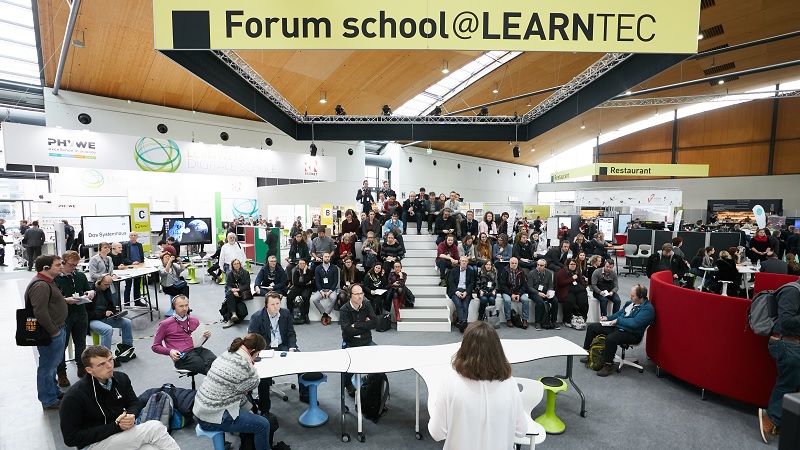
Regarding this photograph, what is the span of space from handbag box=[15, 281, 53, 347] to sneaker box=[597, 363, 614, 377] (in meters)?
6.02

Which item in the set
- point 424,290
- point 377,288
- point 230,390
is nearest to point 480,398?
point 230,390

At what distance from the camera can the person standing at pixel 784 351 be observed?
3178 mm

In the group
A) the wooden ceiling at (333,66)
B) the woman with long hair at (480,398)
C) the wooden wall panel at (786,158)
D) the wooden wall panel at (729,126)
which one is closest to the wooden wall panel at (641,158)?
the wooden wall panel at (729,126)

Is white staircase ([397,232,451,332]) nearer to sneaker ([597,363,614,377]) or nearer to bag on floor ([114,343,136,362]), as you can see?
sneaker ([597,363,614,377])

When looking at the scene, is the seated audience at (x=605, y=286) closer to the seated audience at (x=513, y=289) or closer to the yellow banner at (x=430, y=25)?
the seated audience at (x=513, y=289)

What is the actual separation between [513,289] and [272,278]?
14.8 feet

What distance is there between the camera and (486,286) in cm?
679

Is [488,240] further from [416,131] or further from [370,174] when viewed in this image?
[370,174]

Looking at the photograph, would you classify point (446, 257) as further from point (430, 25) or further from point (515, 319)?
point (430, 25)

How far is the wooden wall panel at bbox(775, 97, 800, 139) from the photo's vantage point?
16.9 metres

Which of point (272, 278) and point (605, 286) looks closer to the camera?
point (605, 286)

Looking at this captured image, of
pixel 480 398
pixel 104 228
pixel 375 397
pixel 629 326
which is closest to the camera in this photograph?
pixel 480 398

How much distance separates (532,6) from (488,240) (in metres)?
6.04

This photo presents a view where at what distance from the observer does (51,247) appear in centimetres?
1126
